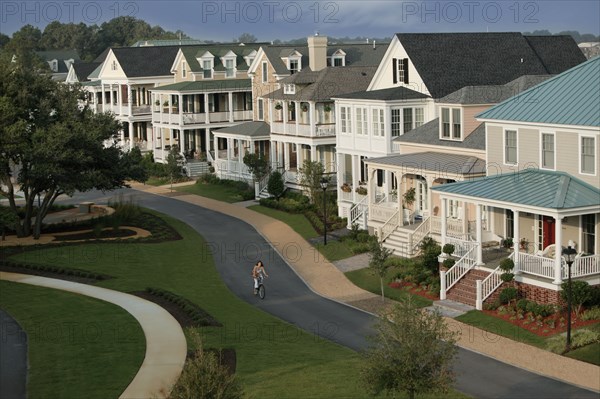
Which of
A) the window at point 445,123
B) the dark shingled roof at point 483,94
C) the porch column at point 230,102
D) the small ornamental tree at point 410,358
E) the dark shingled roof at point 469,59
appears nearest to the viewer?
the small ornamental tree at point 410,358

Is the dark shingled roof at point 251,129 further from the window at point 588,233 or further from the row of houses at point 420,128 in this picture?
the window at point 588,233

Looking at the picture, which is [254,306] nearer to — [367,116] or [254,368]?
[254,368]

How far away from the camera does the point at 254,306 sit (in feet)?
117

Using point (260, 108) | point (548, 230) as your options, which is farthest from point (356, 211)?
point (260, 108)

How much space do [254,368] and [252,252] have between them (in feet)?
60.9

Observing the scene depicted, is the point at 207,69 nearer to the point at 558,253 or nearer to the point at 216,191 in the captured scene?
the point at 216,191

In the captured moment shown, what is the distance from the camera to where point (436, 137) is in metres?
44.2

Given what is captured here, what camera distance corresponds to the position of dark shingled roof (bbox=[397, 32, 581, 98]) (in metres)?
49.9

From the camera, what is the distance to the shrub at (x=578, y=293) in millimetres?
31031

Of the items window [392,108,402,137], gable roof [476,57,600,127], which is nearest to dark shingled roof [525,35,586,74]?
window [392,108,402,137]

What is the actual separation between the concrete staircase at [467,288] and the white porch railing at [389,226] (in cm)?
860

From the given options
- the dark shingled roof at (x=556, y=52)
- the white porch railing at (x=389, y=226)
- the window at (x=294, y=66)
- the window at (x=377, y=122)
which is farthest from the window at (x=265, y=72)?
the white porch railing at (x=389, y=226)

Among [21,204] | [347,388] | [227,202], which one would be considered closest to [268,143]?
[227,202]

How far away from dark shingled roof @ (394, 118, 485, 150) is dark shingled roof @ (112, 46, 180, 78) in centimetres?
4061
